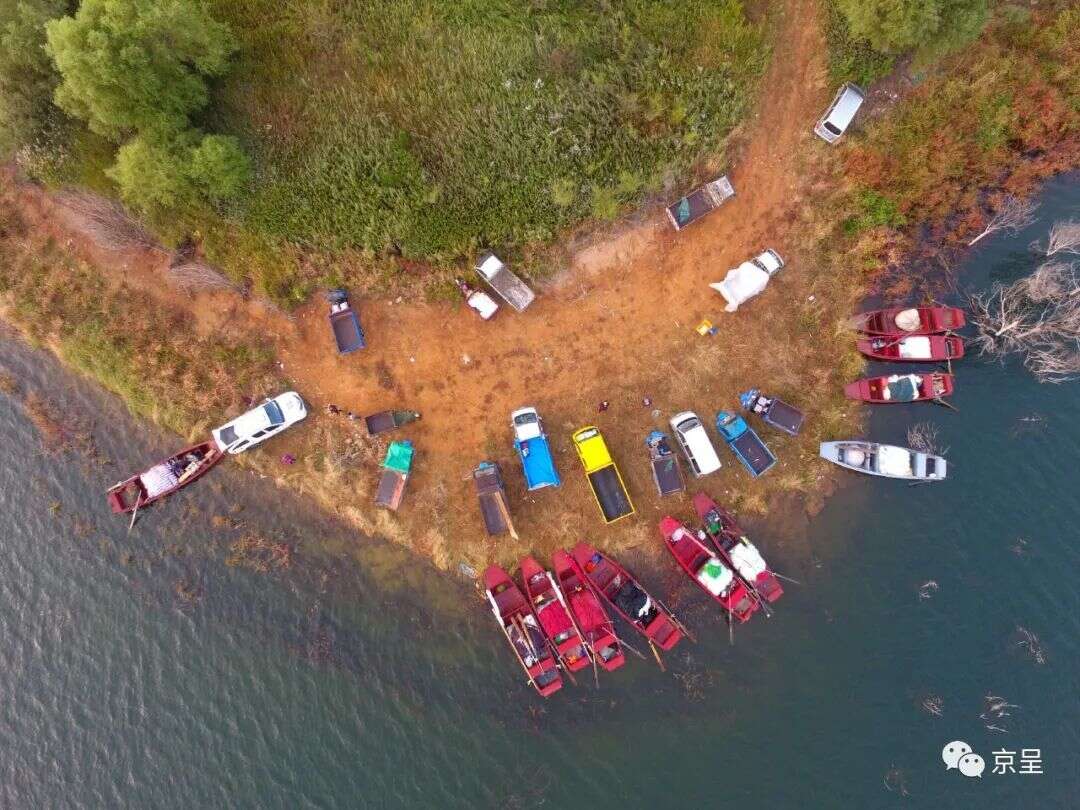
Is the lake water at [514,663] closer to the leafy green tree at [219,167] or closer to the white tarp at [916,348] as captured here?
the white tarp at [916,348]

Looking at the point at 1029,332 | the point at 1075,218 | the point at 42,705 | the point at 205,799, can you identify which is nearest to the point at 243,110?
the point at 42,705

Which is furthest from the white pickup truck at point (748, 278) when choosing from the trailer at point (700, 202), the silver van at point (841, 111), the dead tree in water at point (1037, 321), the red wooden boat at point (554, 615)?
the red wooden boat at point (554, 615)

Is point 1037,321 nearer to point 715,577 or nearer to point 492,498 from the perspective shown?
point 715,577

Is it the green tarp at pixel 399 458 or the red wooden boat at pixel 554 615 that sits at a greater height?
the green tarp at pixel 399 458

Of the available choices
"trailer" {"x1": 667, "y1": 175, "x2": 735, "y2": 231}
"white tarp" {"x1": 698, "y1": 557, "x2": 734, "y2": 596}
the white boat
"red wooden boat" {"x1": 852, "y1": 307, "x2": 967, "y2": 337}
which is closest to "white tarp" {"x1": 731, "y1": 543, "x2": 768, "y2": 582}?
"white tarp" {"x1": 698, "y1": 557, "x2": 734, "y2": 596}

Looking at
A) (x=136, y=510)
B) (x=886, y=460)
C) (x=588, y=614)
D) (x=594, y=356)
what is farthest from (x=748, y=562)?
(x=136, y=510)

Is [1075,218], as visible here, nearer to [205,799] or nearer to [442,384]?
[442,384]
